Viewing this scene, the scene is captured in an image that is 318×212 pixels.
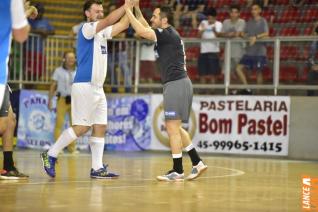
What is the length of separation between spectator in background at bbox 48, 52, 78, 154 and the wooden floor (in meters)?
3.76

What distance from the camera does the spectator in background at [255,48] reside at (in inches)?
766

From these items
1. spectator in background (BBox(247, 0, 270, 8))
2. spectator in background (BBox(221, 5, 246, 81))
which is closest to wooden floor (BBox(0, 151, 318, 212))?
spectator in background (BBox(221, 5, 246, 81))

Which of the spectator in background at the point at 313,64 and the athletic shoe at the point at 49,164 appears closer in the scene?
the athletic shoe at the point at 49,164

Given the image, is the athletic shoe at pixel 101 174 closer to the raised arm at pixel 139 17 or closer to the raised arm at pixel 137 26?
the raised arm at pixel 137 26

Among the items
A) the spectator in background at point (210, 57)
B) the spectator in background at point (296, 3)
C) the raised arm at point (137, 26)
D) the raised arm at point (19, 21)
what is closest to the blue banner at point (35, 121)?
the spectator in background at point (210, 57)

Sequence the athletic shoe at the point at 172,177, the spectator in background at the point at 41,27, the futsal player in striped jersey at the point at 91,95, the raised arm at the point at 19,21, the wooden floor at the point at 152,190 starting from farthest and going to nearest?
the spectator in background at the point at 41,27
the futsal player in striped jersey at the point at 91,95
the athletic shoe at the point at 172,177
the wooden floor at the point at 152,190
the raised arm at the point at 19,21

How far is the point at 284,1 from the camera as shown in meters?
21.8

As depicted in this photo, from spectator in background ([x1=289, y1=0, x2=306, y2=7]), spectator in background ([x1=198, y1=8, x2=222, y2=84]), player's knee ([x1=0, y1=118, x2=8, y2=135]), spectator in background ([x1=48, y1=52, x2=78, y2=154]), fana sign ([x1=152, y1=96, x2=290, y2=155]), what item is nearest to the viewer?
player's knee ([x1=0, y1=118, x2=8, y2=135])

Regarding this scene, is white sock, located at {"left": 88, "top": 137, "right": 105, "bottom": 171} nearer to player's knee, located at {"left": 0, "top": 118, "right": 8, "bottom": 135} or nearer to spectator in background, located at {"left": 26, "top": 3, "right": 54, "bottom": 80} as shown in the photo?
player's knee, located at {"left": 0, "top": 118, "right": 8, "bottom": 135}

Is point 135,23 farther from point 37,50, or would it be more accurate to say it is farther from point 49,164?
point 37,50

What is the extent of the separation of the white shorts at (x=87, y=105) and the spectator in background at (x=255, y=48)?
303 inches

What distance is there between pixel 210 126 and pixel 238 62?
1689mm

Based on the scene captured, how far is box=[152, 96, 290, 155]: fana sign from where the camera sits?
757 inches

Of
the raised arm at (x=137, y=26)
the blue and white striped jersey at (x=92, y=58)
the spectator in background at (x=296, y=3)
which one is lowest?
the blue and white striped jersey at (x=92, y=58)
